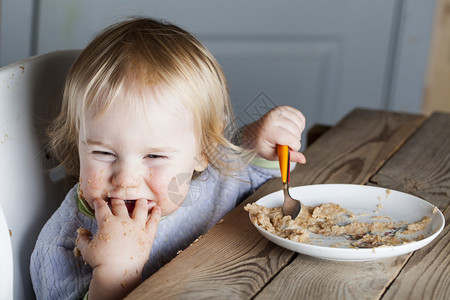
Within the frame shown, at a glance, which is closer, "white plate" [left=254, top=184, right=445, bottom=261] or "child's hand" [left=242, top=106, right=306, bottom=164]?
"white plate" [left=254, top=184, right=445, bottom=261]

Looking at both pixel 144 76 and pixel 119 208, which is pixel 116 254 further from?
pixel 144 76

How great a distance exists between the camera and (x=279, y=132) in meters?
1.19

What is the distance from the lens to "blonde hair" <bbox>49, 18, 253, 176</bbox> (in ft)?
3.23

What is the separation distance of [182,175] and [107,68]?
226mm

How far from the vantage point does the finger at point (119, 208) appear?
938mm

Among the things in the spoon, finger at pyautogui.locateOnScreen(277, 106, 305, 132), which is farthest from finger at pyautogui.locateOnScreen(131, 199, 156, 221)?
finger at pyautogui.locateOnScreen(277, 106, 305, 132)

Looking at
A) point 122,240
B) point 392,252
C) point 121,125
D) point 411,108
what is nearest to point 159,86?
point 121,125

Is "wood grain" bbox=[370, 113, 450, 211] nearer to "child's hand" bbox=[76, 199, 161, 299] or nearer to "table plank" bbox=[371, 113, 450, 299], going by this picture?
"table plank" bbox=[371, 113, 450, 299]

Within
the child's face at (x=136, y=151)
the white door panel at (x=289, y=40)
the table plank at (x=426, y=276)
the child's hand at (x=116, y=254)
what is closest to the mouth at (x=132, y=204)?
the child's face at (x=136, y=151)

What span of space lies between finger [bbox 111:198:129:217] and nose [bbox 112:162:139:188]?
0.03 metres

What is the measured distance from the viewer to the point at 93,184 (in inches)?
40.1

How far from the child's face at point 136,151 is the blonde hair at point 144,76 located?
0.08 feet

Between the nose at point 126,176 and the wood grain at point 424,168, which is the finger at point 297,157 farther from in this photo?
the nose at point 126,176

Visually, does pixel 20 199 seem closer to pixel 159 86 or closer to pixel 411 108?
pixel 159 86
